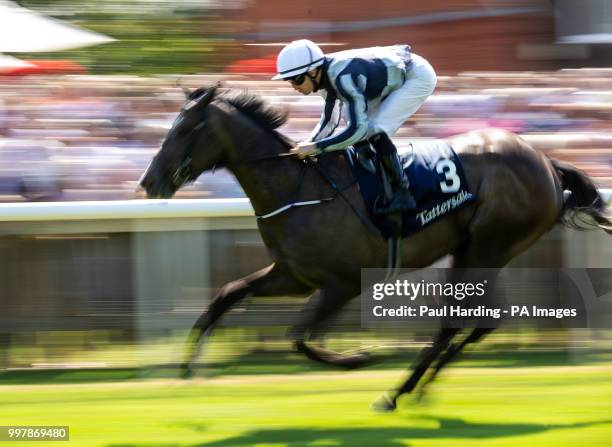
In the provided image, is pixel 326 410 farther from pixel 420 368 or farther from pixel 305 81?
pixel 305 81

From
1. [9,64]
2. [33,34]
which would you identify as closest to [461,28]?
[33,34]

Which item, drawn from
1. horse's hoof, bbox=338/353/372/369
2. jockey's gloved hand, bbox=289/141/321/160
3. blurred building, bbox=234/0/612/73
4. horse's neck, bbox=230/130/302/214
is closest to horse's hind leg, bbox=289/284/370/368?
horse's hoof, bbox=338/353/372/369

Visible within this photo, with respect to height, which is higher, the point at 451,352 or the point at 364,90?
the point at 364,90

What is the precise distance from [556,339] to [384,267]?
1.49 metres

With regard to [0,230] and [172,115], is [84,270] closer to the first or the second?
[0,230]

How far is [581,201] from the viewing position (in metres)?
5.64

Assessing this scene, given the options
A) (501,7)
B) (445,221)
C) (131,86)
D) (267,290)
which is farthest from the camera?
(501,7)

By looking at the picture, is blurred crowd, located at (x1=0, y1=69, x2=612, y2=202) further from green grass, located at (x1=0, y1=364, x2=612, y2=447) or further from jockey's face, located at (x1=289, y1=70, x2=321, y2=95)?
jockey's face, located at (x1=289, y1=70, x2=321, y2=95)

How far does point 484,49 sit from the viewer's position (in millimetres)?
14469

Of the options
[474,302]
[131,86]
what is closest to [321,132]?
[474,302]

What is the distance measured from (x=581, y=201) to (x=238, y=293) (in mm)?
1932

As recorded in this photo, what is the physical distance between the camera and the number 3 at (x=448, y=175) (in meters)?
5.27

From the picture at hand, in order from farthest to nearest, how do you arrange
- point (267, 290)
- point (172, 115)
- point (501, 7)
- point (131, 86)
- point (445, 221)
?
point (501, 7), point (131, 86), point (172, 115), point (445, 221), point (267, 290)

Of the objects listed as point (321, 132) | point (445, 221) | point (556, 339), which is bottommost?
point (556, 339)
